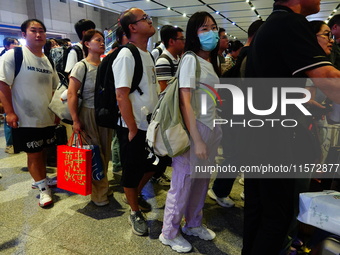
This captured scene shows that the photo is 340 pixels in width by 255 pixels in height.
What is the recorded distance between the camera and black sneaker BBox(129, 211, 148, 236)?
1.90 metres

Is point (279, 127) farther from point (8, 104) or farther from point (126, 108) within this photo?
point (8, 104)

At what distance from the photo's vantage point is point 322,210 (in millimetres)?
1156

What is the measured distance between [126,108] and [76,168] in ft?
2.51

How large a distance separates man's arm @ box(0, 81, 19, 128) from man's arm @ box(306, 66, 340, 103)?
2.26 meters

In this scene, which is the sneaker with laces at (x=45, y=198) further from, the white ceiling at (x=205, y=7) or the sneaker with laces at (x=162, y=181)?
the white ceiling at (x=205, y=7)

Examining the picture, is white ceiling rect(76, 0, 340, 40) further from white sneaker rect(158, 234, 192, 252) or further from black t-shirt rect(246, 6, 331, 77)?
white sneaker rect(158, 234, 192, 252)

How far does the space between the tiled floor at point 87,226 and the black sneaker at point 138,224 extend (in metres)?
0.04

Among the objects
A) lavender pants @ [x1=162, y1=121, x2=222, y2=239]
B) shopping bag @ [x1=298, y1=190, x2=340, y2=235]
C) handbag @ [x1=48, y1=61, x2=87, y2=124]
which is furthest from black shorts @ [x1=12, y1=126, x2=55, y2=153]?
shopping bag @ [x1=298, y1=190, x2=340, y2=235]

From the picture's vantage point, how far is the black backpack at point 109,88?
173cm

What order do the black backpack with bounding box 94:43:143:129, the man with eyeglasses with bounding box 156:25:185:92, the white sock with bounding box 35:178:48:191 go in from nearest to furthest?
the black backpack with bounding box 94:43:143:129 < the white sock with bounding box 35:178:48:191 < the man with eyeglasses with bounding box 156:25:185:92

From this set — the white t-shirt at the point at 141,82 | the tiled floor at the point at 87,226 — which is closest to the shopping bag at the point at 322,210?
the tiled floor at the point at 87,226

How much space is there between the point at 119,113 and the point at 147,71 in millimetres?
383

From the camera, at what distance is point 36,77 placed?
7.42 ft

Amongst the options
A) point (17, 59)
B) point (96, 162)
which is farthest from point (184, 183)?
point (17, 59)
